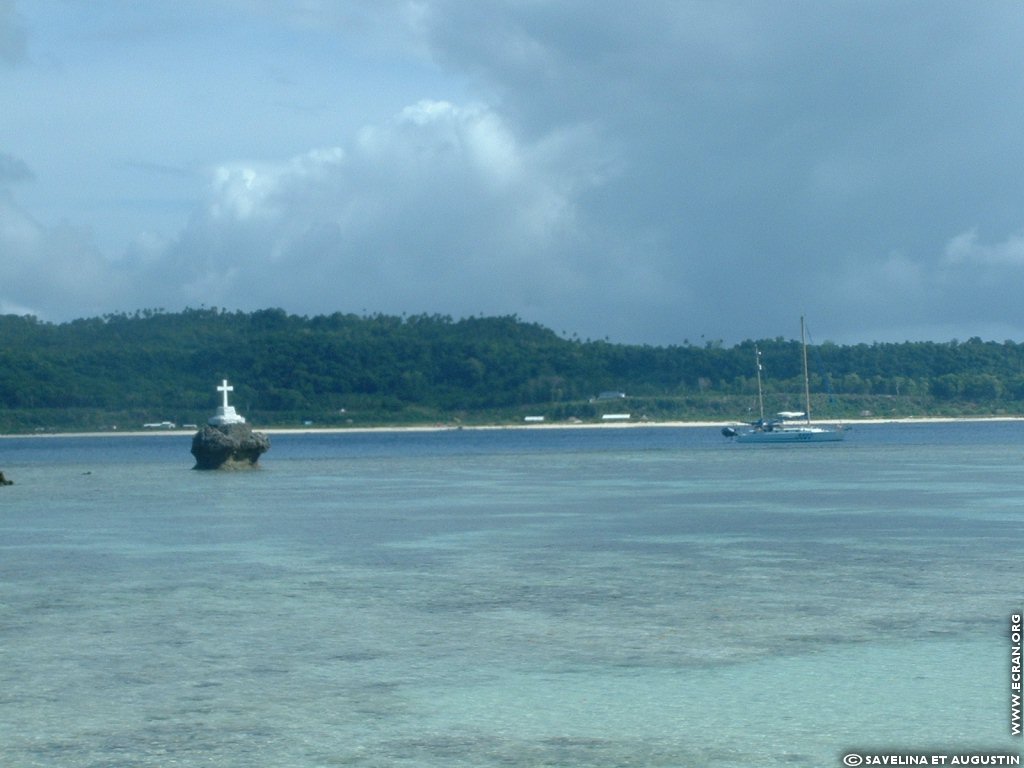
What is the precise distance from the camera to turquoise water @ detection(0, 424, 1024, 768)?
1303 cm

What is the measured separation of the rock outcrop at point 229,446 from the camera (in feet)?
228

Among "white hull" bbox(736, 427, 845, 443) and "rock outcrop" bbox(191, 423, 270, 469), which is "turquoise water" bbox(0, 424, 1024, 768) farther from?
"white hull" bbox(736, 427, 845, 443)

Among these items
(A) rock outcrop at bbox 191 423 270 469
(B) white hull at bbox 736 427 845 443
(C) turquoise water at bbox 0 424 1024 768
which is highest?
(A) rock outcrop at bbox 191 423 270 469

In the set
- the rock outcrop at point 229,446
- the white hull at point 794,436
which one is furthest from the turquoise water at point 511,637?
the white hull at point 794,436

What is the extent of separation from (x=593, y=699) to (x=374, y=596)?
29.2 ft


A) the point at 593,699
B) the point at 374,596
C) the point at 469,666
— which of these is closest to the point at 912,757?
the point at 593,699

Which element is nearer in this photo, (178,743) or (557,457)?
(178,743)

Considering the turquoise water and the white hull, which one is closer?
the turquoise water

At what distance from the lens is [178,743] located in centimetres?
1293

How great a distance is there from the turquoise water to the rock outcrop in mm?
28028

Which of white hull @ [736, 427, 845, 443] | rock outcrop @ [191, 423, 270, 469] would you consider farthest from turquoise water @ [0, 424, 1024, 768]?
white hull @ [736, 427, 845, 443]

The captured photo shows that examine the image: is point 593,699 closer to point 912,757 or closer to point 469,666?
point 469,666

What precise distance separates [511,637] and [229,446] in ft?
176

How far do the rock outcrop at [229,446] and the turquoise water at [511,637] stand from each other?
2803 centimetres
